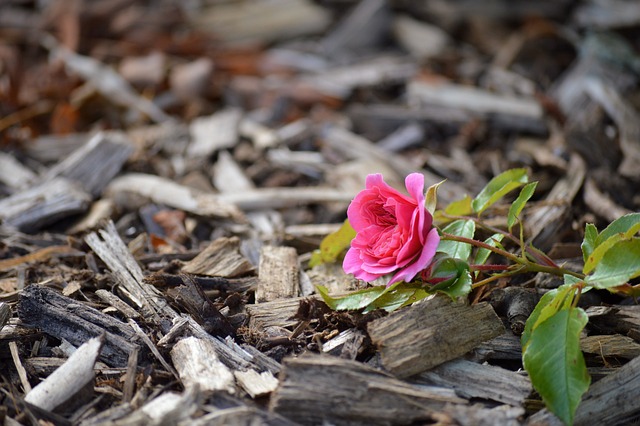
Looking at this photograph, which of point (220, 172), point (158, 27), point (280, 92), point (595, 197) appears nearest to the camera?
point (595, 197)

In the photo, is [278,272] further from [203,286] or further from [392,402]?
[392,402]

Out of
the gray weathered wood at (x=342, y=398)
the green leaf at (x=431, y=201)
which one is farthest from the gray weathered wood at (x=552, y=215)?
the gray weathered wood at (x=342, y=398)

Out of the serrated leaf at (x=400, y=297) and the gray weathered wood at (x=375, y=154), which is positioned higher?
the serrated leaf at (x=400, y=297)

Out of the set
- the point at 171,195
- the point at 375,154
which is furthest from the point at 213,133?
the point at 375,154

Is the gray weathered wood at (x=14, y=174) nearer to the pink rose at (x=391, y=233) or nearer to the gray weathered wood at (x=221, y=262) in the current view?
the gray weathered wood at (x=221, y=262)

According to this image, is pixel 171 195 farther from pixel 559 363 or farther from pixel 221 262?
pixel 559 363

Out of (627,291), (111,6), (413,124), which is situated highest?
(111,6)

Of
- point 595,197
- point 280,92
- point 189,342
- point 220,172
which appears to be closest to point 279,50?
point 280,92
